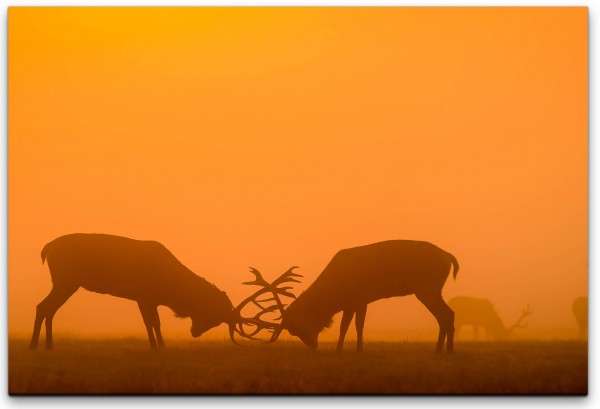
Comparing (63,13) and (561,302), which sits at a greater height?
(63,13)

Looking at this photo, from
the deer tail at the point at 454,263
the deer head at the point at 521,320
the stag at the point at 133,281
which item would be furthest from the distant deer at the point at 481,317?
the stag at the point at 133,281

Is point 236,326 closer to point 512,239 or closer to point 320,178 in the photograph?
point 320,178

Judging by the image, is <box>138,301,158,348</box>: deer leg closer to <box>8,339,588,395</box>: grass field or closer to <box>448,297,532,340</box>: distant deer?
<box>8,339,588,395</box>: grass field

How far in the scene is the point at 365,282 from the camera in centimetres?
445

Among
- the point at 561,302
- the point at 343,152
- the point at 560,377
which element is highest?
the point at 343,152

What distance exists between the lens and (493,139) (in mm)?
4414

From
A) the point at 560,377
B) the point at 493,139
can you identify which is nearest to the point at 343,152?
the point at 493,139

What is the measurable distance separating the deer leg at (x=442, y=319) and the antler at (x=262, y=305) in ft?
1.85

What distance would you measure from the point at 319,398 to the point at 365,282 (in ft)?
1.68

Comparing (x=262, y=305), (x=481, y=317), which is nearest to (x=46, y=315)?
(x=262, y=305)

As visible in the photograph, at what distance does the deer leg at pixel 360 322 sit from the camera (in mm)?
4340

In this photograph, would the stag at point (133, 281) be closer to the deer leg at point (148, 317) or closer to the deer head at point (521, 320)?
the deer leg at point (148, 317)

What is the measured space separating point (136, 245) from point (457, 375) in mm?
1411

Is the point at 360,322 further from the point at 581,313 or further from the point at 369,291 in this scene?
the point at 581,313
